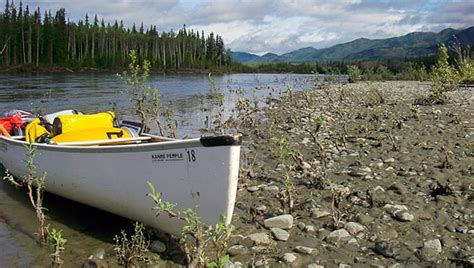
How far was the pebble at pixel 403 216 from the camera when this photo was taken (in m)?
5.45

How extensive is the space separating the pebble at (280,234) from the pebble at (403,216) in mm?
1446

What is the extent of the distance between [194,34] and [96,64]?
4771 centimetres

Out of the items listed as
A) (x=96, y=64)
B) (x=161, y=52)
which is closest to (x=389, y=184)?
(x=96, y=64)

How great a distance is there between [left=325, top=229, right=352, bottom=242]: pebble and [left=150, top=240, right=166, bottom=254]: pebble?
2.01 m

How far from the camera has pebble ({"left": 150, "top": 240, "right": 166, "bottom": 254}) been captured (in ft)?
17.5

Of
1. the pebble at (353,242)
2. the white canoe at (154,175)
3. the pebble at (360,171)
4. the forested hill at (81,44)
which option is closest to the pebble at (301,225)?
the pebble at (353,242)

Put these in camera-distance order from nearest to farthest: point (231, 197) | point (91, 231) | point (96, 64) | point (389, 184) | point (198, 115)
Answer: point (231, 197)
point (91, 231)
point (389, 184)
point (198, 115)
point (96, 64)

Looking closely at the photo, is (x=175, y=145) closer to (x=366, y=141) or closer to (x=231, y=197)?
(x=231, y=197)

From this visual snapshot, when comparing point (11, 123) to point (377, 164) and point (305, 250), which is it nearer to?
point (305, 250)

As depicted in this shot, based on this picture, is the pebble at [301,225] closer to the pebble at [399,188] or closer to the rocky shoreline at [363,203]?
the rocky shoreline at [363,203]

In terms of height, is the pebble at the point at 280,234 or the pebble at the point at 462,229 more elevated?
the pebble at the point at 462,229

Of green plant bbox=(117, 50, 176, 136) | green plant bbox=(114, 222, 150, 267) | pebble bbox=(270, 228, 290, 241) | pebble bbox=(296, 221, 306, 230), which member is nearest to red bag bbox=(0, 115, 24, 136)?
green plant bbox=(117, 50, 176, 136)

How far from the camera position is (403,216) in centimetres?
550

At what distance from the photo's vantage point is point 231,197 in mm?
4855
